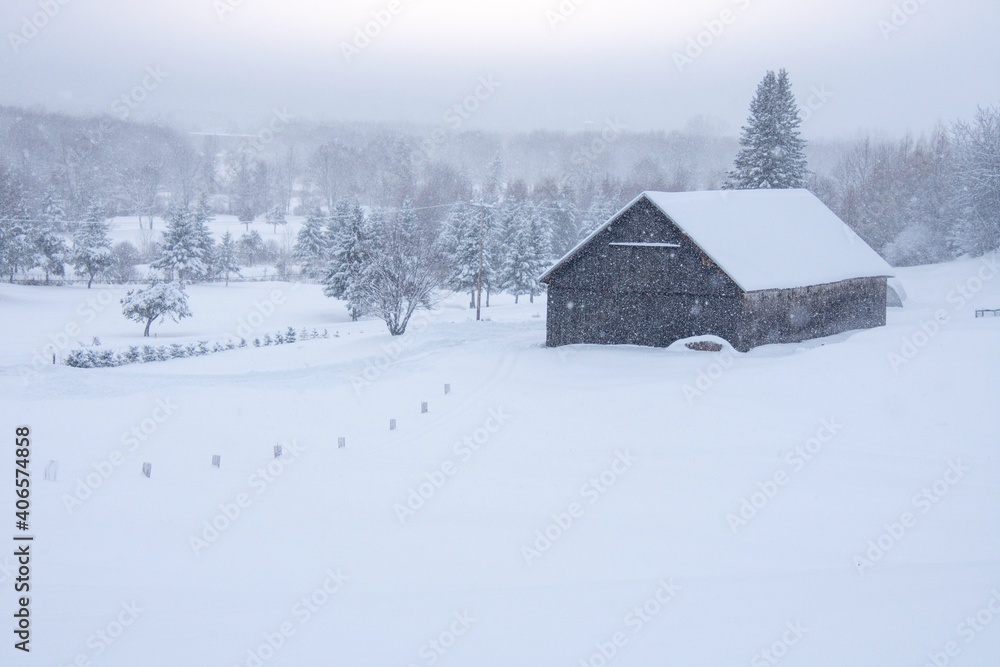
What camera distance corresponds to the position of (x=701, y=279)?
27.6 metres

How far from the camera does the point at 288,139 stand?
174750 mm

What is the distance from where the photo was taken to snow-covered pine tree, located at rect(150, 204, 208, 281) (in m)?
62.0

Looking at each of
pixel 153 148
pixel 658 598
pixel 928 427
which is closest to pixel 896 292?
pixel 928 427

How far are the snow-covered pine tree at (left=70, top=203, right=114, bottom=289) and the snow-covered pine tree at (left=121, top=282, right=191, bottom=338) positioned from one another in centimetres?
1868

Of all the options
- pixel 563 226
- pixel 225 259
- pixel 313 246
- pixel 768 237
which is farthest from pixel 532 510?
pixel 563 226

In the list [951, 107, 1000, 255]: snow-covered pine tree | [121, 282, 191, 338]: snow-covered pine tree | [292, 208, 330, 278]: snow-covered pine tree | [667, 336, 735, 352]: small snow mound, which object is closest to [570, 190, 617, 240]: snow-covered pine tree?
[292, 208, 330, 278]: snow-covered pine tree

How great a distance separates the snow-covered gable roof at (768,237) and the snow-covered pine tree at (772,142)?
1369cm

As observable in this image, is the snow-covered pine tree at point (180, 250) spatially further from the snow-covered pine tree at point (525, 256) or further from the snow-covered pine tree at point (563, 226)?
the snow-covered pine tree at point (563, 226)

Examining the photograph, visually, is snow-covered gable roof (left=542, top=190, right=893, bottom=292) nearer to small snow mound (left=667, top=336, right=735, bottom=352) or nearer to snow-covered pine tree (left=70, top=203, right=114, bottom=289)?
small snow mound (left=667, top=336, right=735, bottom=352)

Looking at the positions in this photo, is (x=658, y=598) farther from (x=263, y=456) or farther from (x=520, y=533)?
(x=263, y=456)

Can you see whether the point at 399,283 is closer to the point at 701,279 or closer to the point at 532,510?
the point at 701,279

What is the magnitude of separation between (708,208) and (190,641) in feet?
80.4

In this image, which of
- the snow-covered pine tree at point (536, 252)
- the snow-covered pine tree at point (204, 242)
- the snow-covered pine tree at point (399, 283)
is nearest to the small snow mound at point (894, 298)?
the snow-covered pine tree at point (399, 283)

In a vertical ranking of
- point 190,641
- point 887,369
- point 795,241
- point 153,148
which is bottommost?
point 190,641
